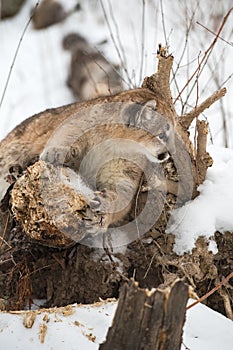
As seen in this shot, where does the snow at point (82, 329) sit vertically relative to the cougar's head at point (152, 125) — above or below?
below

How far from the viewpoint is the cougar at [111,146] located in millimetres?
2941

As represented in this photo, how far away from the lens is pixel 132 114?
2.95 metres

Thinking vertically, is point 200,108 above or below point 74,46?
below

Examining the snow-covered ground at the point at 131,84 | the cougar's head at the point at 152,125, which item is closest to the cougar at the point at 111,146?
Result: the cougar's head at the point at 152,125

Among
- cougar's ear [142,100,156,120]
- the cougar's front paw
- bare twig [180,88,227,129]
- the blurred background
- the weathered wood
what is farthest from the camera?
the blurred background

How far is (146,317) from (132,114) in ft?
4.83

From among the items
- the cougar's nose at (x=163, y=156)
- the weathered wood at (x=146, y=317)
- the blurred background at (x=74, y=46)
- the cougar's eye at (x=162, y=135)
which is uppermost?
the blurred background at (x=74, y=46)

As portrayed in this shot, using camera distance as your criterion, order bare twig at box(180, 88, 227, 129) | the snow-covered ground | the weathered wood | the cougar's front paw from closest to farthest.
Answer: the weathered wood < the snow-covered ground < the cougar's front paw < bare twig at box(180, 88, 227, 129)

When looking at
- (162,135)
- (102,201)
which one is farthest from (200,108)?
(102,201)

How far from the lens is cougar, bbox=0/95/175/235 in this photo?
294 centimetres

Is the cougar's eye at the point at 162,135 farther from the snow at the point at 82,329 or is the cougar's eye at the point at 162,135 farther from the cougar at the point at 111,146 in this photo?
the snow at the point at 82,329

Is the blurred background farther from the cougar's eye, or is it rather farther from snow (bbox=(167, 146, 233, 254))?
the cougar's eye

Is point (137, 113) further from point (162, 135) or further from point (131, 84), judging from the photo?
point (131, 84)

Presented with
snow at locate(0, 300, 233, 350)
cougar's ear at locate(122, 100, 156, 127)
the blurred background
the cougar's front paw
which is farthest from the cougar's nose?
the blurred background
